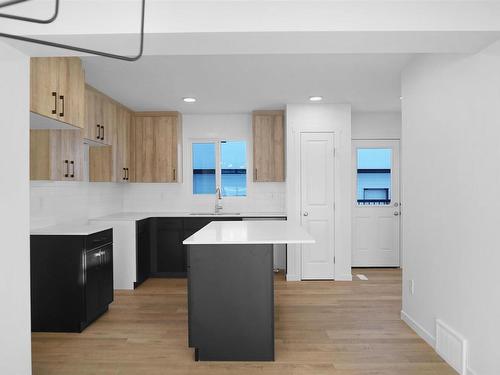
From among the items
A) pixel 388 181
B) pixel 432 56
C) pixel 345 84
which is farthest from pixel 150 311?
pixel 388 181

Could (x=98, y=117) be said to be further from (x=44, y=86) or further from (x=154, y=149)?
(x=44, y=86)

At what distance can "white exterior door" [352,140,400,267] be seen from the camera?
5.97 meters

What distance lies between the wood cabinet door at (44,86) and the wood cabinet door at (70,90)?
0.20 feet

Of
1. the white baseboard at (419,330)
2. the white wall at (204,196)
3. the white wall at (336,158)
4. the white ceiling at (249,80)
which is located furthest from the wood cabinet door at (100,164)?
the white baseboard at (419,330)

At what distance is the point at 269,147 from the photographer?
219 inches

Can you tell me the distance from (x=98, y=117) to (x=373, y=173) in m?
4.07

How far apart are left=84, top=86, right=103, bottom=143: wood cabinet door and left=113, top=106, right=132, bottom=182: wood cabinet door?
54 cm

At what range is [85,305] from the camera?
11.3ft

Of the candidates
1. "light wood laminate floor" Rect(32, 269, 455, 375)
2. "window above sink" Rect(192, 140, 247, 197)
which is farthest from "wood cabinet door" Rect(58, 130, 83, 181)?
"window above sink" Rect(192, 140, 247, 197)

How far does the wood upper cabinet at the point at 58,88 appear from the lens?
271 centimetres

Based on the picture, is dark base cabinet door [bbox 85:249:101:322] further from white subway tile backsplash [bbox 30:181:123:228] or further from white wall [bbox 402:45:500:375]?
white wall [bbox 402:45:500:375]

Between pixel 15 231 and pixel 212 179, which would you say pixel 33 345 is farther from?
pixel 212 179

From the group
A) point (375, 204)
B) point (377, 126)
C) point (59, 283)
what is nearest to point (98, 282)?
point (59, 283)

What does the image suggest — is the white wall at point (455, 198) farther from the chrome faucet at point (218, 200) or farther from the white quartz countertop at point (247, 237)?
the chrome faucet at point (218, 200)
